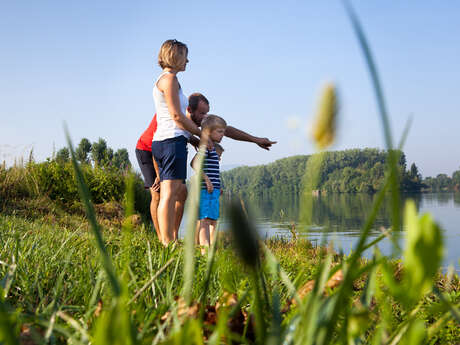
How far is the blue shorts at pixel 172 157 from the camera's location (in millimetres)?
4184

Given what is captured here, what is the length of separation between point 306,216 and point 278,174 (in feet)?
350

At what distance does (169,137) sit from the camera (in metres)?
4.24

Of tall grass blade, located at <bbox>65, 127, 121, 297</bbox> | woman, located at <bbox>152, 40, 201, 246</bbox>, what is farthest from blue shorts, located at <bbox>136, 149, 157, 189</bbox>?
tall grass blade, located at <bbox>65, 127, 121, 297</bbox>

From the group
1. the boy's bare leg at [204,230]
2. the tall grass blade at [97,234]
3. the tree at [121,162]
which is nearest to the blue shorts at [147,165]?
the tree at [121,162]

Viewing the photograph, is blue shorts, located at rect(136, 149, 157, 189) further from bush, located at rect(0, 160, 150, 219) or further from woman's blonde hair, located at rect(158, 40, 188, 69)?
bush, located at rect(0, 160, 150, 219)

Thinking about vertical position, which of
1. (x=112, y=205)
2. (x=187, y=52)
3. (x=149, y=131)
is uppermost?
(x=187, y=52)

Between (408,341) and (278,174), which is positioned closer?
(408,341)

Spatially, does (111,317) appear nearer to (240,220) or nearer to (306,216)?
(240,220)

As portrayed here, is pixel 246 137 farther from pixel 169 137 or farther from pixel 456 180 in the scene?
pixel 456 180

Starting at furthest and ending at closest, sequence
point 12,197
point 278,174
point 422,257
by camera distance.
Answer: point 278,174
point 12,197
point 422,257

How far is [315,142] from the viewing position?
46 centimetres

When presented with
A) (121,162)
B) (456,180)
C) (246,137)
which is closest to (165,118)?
(246,137)

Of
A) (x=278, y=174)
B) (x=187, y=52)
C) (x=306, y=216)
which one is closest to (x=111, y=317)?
(x=306, y=216)

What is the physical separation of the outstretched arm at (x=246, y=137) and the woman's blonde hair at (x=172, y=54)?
1206mm
